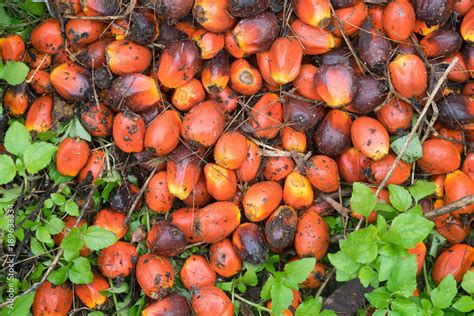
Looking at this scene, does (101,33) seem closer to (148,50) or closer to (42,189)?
(148,50)

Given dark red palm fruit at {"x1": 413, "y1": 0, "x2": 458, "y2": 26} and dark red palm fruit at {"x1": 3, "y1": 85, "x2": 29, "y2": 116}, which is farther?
dark red palm fruit at {"x1": 3, "y1": 85, "x2": 29, "y2": 116}

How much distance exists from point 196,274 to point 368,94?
118 cm

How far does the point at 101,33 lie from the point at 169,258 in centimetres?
118

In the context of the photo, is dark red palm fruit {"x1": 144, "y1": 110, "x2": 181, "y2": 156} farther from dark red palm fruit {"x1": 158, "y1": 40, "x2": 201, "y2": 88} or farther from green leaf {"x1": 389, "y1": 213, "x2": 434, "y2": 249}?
green leaf {"x1": 389, "y1": 213, "x2": 434, "y2": 249}

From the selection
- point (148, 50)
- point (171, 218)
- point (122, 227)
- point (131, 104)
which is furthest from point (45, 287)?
point (148, 50)

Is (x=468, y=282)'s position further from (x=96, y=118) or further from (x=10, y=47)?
(x=10, y=47)

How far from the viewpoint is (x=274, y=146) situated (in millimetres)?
2645

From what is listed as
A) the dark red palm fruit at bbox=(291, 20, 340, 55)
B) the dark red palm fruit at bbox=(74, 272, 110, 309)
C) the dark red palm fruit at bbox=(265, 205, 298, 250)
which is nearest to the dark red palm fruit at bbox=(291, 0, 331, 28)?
the dark red palm fruit at bbox=(291, 20, 340, 55)

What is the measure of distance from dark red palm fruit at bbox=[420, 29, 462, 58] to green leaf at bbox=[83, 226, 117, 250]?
1750 mm

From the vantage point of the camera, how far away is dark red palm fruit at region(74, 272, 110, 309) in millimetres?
2514

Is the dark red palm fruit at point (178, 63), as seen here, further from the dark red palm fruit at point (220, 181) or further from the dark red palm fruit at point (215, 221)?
the dark red palm fruit at point (215, 221)

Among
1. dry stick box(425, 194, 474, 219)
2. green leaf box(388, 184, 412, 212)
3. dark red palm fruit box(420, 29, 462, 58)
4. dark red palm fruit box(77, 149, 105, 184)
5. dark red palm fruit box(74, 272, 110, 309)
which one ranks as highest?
dark red palm fruit box(420, 29, 462, 58)

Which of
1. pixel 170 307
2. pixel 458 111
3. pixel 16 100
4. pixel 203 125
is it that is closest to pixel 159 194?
pixel 203 125

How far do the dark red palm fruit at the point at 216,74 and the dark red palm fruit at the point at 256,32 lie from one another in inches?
4.5
